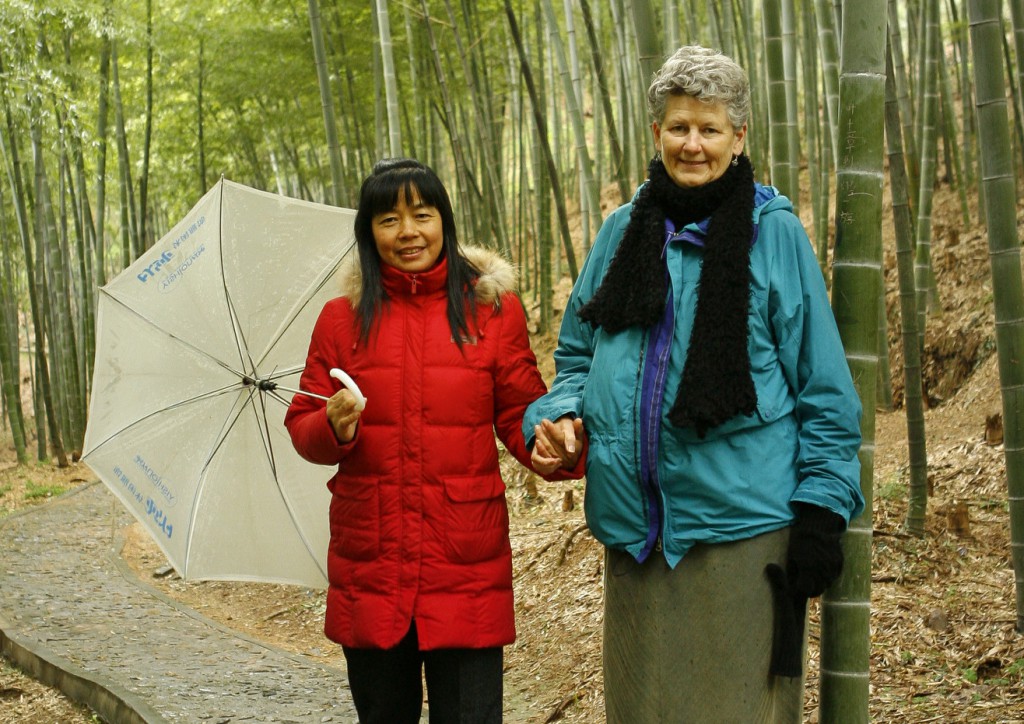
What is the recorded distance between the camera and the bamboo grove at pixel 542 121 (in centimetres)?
178

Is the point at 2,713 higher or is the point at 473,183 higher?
the point at 473,183

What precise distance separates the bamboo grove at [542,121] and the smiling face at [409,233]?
0.67m

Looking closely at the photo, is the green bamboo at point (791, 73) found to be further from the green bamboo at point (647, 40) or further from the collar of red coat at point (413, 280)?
the collar of red coat at point (413, 280)

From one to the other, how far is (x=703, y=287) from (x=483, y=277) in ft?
1.83

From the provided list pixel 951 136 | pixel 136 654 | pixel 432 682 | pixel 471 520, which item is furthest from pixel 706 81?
pixel 951 136

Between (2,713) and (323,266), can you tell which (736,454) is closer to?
(323,266)

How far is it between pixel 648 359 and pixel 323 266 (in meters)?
1.20

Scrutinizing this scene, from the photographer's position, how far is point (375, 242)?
79.7 inches

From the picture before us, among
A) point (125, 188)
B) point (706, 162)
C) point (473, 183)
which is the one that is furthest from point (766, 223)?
point (125, 188)

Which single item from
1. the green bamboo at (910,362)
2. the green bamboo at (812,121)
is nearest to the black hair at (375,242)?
the green bamboo at (910,362)

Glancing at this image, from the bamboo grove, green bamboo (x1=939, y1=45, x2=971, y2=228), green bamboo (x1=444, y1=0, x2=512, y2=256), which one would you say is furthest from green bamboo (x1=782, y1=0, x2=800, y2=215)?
green bamboo (x1=939, y1=45, x2=971, y2=228)

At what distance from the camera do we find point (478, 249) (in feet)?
6.95

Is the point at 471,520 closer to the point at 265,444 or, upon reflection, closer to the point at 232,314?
the point at 265,444

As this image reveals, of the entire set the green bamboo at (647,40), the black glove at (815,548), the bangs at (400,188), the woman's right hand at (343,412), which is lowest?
the black glove at (815,548)
